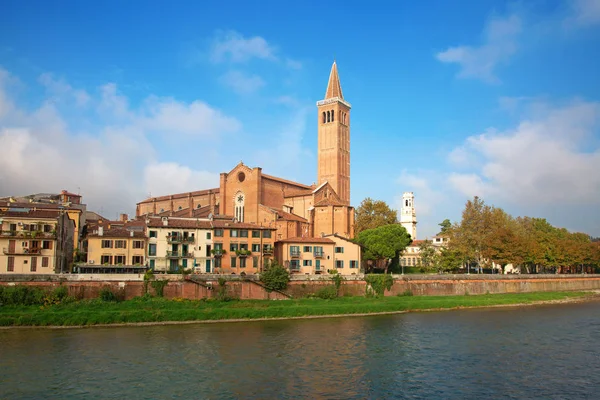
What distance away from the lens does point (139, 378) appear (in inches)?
997

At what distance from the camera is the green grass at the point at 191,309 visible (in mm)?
38469

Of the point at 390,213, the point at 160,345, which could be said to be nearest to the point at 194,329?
the point at 160,345

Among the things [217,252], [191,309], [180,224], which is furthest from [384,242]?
[191,309]

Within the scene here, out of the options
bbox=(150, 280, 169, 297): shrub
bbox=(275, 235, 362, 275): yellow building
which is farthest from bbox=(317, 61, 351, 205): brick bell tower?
bbox=(150, 280, 169, 297): shrub

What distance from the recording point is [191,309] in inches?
1702

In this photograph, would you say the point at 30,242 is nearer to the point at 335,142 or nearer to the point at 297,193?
the point at 297,193

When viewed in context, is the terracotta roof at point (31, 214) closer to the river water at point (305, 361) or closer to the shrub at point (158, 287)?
the shrub at point (158, 287)

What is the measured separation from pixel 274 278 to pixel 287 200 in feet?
112

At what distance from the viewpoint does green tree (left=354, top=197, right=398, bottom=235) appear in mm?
82312

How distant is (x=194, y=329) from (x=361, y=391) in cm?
1798

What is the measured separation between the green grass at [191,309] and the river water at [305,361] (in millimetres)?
1732

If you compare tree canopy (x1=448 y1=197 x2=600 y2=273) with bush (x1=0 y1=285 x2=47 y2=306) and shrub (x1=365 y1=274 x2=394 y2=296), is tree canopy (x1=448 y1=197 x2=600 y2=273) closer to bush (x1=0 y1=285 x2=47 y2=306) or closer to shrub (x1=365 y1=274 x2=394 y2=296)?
shrub (x1=365 y1=274 x2=394 y2=296)

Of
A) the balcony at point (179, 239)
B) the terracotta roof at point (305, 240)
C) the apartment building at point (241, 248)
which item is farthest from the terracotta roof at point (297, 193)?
the balcony at point (179, 239)

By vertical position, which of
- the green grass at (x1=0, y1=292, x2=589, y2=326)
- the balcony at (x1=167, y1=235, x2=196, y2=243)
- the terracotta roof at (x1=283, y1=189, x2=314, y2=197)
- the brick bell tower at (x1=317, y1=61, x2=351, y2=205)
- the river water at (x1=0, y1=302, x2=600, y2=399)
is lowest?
the river water at (x1=0, y1=302, x2=600, y2=399)
